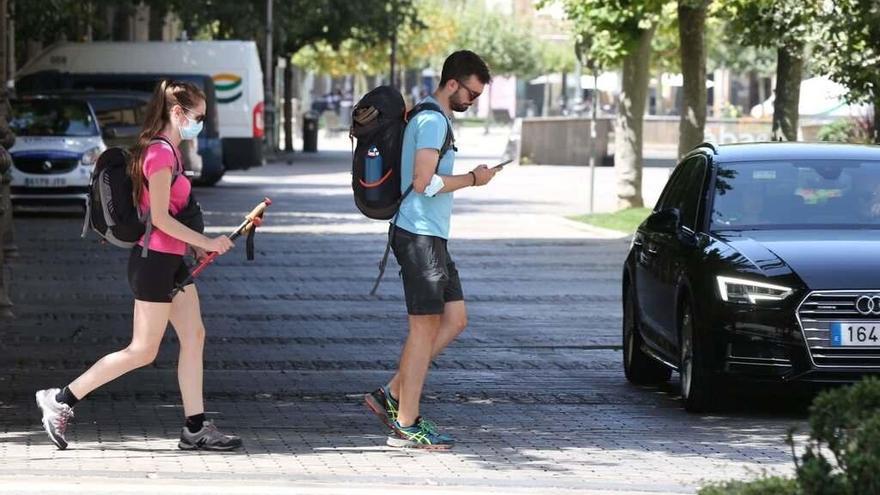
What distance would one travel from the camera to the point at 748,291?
35.0ft

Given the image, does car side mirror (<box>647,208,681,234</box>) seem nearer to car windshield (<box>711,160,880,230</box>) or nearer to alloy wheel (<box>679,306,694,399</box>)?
car windshield (<box>711,160,880,230</box>)

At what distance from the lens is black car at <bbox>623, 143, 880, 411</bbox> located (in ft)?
34.6

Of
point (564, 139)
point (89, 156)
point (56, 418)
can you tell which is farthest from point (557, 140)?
point (56, 418)

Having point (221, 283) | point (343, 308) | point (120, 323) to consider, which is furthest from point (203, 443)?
point (221, 283)

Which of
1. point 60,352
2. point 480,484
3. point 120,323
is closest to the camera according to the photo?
point 480,484

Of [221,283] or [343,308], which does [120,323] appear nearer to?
[343,308]

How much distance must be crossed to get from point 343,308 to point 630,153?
49.1ft

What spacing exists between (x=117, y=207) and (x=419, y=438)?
1684 millimetres

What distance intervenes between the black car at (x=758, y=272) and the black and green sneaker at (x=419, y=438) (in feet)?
6.21

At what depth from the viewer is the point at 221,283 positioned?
19.7 metres

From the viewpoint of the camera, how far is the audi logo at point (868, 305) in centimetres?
1049

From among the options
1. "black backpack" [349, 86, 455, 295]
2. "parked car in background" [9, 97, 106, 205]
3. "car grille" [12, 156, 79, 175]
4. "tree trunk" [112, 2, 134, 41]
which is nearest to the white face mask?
"black backpack" [349, 86, 455, 295]

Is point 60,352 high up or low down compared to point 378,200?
down

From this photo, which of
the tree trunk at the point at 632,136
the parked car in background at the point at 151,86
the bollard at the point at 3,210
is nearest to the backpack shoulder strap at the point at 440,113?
the bollard at the point at 3,210
